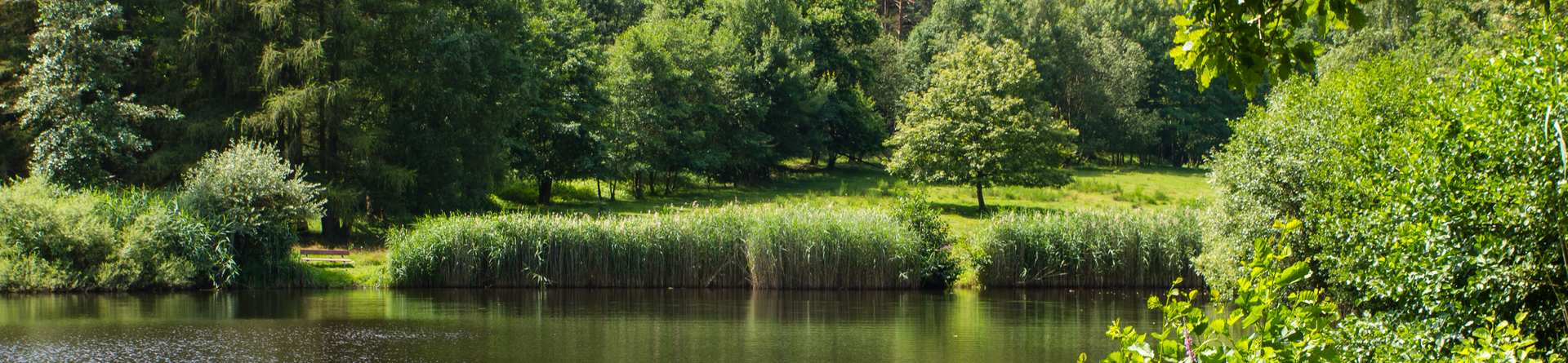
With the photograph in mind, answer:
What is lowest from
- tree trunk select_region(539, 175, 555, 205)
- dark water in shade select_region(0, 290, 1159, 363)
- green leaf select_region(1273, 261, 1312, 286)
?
dark water in shade select_region(0, 290, 1159, 363)

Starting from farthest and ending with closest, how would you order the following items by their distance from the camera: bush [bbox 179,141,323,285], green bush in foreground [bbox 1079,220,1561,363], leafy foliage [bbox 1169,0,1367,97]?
Result: bush [bbox 179,141,323,285], leafy foliage [bbox 1169,0,1367,97], green bush in foreground [bbox 1079,220,1561,363]

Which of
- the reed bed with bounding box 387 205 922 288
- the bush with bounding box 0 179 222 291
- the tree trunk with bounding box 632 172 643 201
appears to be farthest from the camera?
the tree trunk with bounding box 632 172 643 201

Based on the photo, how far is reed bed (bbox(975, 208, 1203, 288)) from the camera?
25156 mm

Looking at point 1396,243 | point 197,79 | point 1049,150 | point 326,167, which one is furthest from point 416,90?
point 1396,243

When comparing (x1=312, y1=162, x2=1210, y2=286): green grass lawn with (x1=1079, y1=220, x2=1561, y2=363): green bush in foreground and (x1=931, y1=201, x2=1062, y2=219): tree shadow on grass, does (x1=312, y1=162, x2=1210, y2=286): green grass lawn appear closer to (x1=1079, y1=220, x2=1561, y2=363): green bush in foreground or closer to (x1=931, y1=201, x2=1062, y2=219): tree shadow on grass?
(x1=931, y1=201, x2=1062, y2=219): tree shadow on grass

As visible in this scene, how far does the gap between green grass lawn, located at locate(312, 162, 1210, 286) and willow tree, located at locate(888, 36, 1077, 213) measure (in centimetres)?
119

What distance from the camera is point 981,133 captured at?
40000 millimetres

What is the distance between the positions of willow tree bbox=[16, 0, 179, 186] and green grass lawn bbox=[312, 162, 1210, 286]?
854cm

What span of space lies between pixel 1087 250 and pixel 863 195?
18759mm

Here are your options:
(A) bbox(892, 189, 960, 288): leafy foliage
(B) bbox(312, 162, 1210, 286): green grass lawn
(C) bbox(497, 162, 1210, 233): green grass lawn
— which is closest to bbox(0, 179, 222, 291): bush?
(B) bbox(312, 162, 1210, 286): green grass lawn

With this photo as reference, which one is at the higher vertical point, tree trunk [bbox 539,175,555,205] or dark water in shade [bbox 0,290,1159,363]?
tree trunk [bbox 539,175,555,205]

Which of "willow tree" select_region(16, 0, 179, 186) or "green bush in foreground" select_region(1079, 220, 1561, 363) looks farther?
"willow tree" select_region(16, 0, 179, 186)

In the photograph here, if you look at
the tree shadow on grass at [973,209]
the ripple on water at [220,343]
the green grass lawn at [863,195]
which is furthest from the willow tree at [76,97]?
the tree shadow on grass at [973,209]

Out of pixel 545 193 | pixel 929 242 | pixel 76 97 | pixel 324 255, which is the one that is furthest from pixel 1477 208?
pixel 545 193
